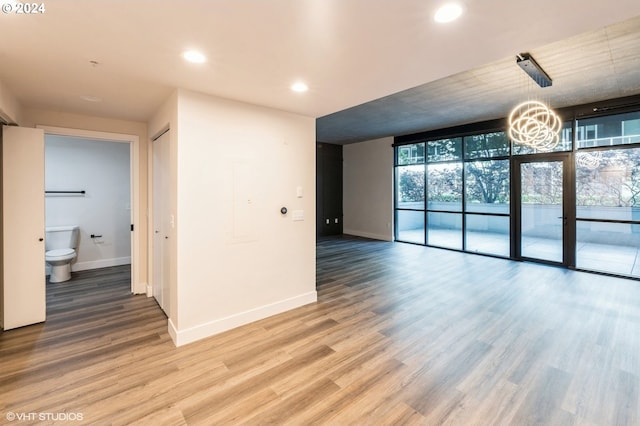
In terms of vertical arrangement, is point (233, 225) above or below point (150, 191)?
below

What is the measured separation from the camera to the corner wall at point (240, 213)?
2723 mm

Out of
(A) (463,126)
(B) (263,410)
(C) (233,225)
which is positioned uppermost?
(A) (463,126)

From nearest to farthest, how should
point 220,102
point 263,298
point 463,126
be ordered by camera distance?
1. point 220,102
2. point 263,298
3. point 463,126

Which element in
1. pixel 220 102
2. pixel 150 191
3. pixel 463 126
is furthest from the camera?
pixel 463 126

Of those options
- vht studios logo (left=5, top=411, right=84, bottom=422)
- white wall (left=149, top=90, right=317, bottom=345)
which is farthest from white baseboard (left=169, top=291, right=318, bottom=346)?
vht studios logo (left=5, top=411, right=84, bottom=422)

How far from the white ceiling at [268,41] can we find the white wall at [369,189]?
5695 millimetres

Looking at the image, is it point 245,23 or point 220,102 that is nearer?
point 245,23

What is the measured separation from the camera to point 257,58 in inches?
Result: 82.8

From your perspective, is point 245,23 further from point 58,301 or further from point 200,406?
point 58,301

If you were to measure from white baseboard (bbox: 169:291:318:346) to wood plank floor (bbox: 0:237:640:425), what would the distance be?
9cm

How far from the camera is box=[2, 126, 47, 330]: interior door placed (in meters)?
2.96

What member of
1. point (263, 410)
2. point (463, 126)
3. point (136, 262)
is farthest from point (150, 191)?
point (463, 126)

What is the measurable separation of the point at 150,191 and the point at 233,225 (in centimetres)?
176

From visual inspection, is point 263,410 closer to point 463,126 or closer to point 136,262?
point 136,262
